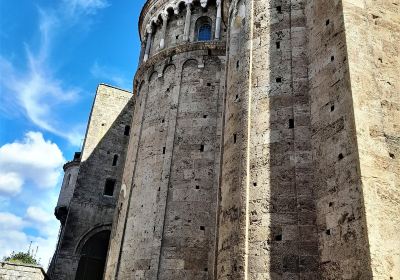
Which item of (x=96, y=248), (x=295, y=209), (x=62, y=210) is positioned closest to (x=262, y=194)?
(x=295, y=209)

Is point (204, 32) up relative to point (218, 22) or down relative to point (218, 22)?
down

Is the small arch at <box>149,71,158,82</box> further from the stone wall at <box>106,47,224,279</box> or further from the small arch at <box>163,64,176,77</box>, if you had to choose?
the small arch at <box>163,64,176,77</box>

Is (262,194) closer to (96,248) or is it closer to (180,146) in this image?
(180,146)

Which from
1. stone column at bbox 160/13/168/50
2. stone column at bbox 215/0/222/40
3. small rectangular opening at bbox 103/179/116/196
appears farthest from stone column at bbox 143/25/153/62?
small rectangular opening at bbox 103/179/116/196

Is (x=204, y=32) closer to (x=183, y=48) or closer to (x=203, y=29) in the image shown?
(x=203, y=29)

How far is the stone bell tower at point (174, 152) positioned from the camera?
15.0 m

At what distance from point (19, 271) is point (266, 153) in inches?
318

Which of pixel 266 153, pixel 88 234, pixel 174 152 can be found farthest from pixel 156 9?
pixel 266 153

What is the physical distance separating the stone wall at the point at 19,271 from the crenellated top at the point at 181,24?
11.5m

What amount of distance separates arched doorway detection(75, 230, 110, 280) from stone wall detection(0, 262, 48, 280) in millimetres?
7451

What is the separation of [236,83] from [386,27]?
470cm

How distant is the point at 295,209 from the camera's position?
429 inches

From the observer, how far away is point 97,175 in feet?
73.6

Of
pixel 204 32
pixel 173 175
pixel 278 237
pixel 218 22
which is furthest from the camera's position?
pixel 204 32
